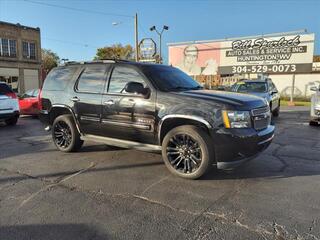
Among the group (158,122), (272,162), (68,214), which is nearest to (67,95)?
(158,122)

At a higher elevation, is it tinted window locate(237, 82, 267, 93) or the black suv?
tinted window locate(237, 82, 267, 93)

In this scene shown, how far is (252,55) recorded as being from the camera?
2528 centimetres

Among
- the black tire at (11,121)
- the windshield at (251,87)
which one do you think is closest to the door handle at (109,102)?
the black tire at (11,121)

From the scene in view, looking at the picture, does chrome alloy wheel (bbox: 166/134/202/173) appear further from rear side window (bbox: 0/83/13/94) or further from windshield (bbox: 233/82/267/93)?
rear side window (bbox: 0/83/13/94)

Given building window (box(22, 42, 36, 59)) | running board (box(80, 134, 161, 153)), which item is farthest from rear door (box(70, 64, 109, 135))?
building window (box(22, 42, 36, 59))

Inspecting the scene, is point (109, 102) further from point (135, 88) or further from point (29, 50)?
point (29, 50)

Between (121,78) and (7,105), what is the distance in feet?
23.5

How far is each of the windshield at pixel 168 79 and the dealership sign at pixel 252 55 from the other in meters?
20.8

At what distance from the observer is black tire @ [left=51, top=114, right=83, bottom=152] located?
20.8 ft

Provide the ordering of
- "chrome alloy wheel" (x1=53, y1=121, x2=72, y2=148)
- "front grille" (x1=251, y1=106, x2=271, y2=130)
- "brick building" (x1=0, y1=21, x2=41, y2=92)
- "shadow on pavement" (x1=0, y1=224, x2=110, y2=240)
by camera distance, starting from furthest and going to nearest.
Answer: "brick building" (x1=0, y1=21, x2=41, y2=92)
"chrome alloy wheel" (x1=53, y1=121, x2=72, y2=148)
"front grille" (x1=251, y1=106, x2=271, y2=130)
"shadow on pavement" (x1=0, y1=224, x2=110, y2=240)

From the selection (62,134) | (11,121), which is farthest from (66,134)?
(11,121)

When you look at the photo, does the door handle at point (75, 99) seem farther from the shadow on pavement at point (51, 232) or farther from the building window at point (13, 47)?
the building window at point (13, 47)

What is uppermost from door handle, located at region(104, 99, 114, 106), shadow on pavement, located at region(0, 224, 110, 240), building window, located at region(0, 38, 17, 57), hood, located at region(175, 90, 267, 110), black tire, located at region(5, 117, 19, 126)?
building window, located at region(0, 38, 17, 57)

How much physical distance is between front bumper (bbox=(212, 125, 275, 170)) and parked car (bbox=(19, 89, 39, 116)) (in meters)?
10.7
